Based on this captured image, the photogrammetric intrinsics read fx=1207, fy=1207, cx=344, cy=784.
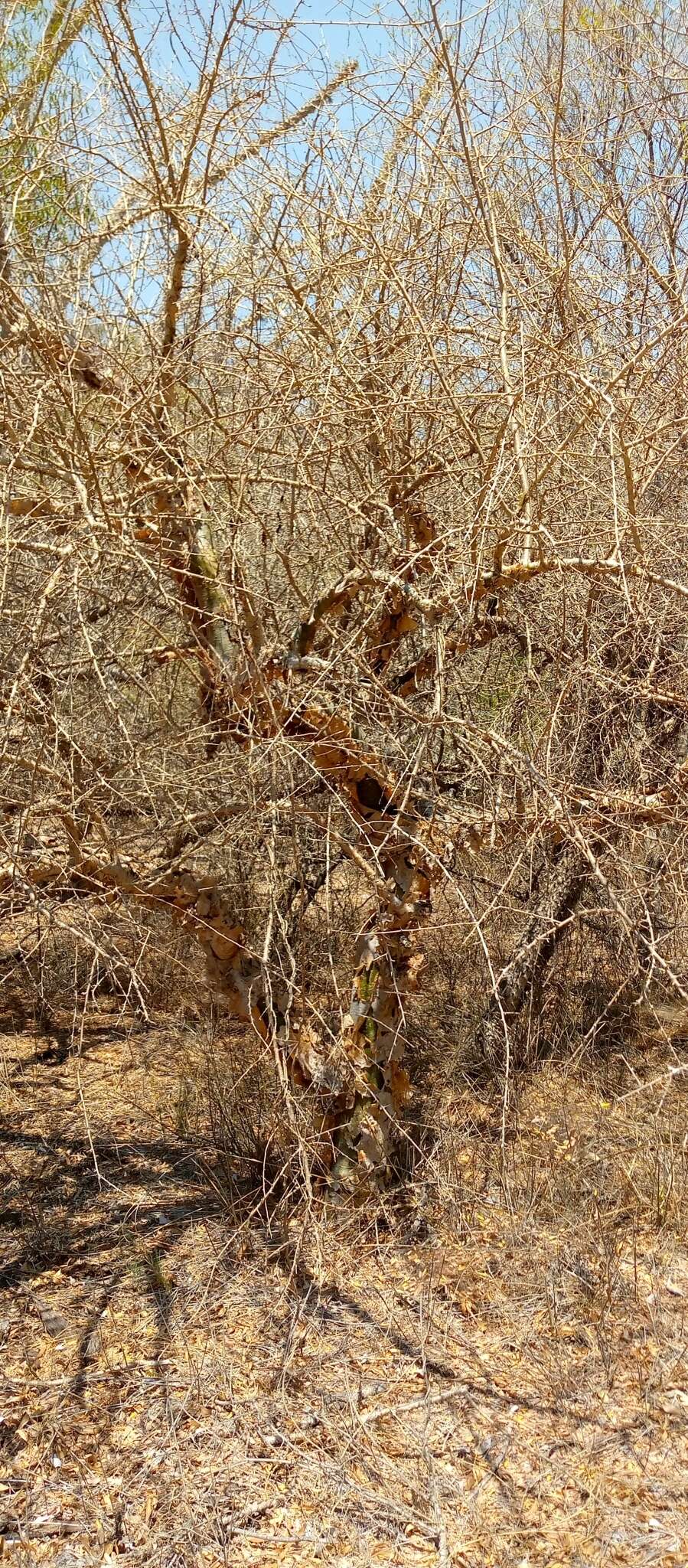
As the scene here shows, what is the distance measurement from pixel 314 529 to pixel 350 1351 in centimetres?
259

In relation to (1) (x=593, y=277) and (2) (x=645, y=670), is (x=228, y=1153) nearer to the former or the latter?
(2) (x=645, y=670)

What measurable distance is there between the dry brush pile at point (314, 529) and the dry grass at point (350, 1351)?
48cm

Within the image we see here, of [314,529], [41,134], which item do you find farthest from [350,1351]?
[41,134]

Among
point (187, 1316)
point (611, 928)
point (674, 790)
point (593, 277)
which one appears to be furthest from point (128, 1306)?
point (593, 277)

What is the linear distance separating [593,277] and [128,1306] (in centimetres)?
358

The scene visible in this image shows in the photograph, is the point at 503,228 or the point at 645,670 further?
the point at 645,670

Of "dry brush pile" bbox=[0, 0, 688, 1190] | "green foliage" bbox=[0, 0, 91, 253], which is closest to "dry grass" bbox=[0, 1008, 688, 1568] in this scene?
"dry brush pile" bbox=[0, 0, 688, 1190]

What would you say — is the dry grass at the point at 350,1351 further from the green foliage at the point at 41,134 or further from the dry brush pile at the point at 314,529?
the green foliage at the point at 41,134

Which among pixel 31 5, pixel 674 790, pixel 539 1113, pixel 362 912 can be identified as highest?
pixel 31 5

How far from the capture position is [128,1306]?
3.86 m

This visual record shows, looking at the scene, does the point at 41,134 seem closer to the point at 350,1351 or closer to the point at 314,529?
the point at 314,529

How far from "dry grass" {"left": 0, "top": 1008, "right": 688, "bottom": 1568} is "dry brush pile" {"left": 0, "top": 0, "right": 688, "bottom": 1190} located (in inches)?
18.8

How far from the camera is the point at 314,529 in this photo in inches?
155

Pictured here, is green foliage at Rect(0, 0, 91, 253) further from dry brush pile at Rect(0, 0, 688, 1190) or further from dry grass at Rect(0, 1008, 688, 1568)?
dry grass at Rect(0, 1008, 688, 1568)
